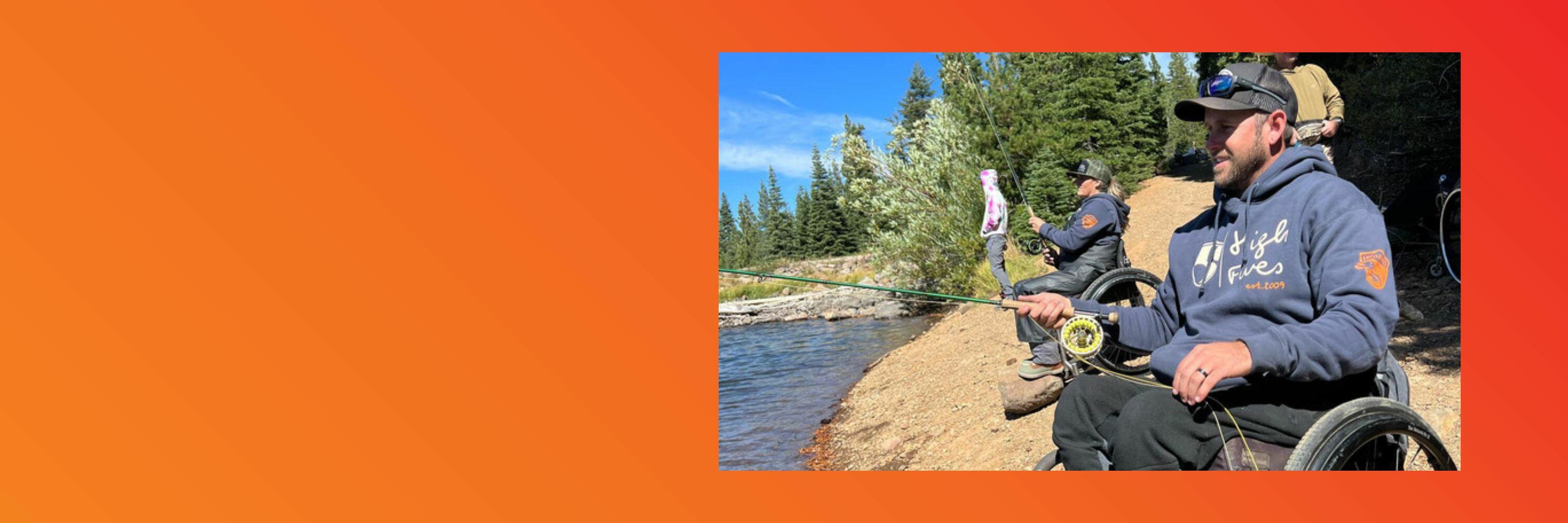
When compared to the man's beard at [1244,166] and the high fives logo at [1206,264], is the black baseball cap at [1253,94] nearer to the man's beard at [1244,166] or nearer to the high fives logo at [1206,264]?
the man's beard at [1244,166]

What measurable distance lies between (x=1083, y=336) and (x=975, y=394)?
17.4ft

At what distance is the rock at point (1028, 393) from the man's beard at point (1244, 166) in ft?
12.7

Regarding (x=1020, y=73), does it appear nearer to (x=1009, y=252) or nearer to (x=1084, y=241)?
(x=1009, y=252)

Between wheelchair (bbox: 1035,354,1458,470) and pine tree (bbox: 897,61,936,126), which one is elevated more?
pine tree (bbox: 897,61,936,126)

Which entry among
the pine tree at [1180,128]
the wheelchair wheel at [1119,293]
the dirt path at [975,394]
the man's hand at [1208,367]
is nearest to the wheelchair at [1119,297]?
the wheelchair wheel at [1119,293]

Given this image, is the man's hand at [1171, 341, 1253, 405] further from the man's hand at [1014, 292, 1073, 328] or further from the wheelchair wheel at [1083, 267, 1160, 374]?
the wheelchair wheel at [1083, 267, 1160, 374]

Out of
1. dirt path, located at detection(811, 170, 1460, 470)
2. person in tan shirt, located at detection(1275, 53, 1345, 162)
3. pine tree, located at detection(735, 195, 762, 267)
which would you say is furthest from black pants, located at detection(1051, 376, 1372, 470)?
pine tree, located at detection(735, 195, 762, 267)

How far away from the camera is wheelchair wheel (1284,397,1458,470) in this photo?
2332 millimetres

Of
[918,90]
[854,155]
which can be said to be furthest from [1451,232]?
[918,90]

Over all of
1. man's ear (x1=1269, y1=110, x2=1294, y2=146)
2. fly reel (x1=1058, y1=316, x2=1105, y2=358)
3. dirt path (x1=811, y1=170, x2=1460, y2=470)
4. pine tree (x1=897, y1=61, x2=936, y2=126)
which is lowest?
dirt path (x1=811, y1=170, x2=1460, y2=470)

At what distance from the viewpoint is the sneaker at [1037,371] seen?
259 inches

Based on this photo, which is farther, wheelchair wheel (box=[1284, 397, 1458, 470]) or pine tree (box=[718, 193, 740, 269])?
pine tree (box=[718, 193, 740, 269])

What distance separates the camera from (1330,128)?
16.0ft

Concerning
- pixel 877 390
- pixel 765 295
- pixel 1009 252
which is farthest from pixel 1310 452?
pixel 765 295
